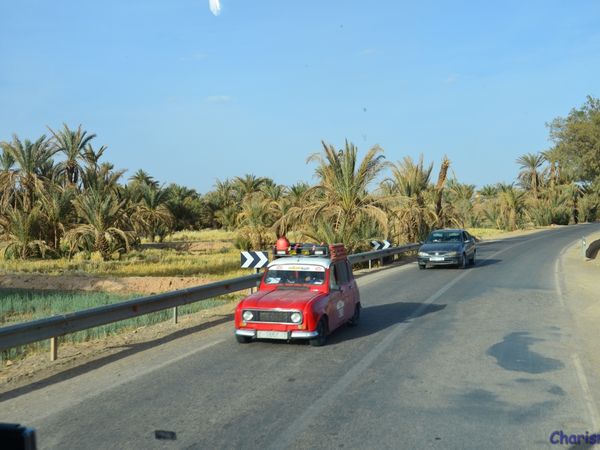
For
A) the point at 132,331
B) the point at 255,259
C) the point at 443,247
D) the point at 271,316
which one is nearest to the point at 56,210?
the point at 255,259

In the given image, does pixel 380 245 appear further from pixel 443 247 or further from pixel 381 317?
pixel 381 317

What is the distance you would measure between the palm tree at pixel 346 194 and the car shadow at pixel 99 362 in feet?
48.1

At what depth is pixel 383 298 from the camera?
1487 cm

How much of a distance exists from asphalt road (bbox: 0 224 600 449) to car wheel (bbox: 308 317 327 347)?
0.14 m

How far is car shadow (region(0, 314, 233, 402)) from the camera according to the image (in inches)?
273

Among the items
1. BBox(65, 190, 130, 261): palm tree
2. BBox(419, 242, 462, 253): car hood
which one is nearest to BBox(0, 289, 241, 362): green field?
BBox(419, 242, 462, 253): car hood

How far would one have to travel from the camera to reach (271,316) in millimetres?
8977

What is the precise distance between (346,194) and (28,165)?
21.4 metres

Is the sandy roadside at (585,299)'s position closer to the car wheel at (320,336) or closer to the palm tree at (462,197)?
the car wheel at (320,336)

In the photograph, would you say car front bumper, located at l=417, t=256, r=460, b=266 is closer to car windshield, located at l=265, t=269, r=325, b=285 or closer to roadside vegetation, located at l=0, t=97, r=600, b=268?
roadside vegetation, located at l=0, t=97, r=600, b=268

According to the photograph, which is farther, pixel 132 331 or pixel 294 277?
pixel 132 331

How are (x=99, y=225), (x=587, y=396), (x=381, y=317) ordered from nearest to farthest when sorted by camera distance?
(x=587, y=396), (x=381, y=317), (x=99, y=225)

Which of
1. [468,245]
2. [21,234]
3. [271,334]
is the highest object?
[21,234]

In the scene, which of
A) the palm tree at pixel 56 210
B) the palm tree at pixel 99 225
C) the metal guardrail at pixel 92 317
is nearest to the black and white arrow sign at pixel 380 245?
the metal guardrail at pixel 92 317
